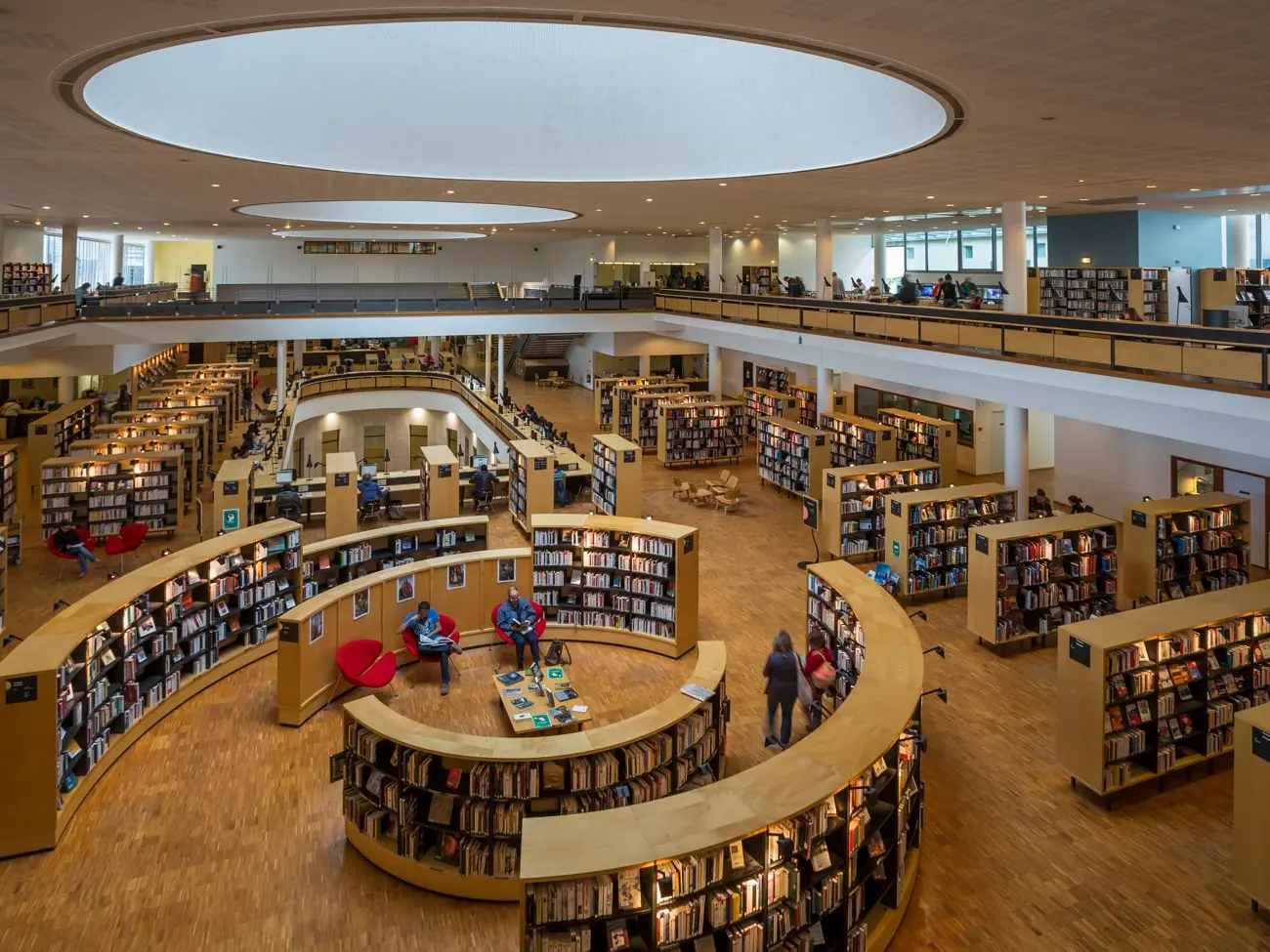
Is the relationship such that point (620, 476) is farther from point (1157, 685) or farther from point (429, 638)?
point (1157, 685)

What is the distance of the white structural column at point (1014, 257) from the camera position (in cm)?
1526

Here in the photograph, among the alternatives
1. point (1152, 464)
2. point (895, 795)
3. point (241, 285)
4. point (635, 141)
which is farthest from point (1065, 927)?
point (241, 285)

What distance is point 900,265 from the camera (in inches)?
1240

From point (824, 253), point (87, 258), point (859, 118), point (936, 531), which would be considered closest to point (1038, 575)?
point (936, 531)

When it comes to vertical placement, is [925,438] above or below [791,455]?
above

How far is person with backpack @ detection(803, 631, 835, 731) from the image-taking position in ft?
24.6

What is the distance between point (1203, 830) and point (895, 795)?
9.96 ft

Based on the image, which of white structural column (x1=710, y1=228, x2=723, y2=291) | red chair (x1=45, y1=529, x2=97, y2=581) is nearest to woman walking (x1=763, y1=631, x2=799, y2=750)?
red chair (x1=45, y1=529, x2=97, y2=581)

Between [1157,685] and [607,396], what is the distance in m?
18.5

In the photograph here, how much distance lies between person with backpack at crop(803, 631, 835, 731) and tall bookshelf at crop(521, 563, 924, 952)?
1772 millimetres

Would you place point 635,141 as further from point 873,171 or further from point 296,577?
point 296,577

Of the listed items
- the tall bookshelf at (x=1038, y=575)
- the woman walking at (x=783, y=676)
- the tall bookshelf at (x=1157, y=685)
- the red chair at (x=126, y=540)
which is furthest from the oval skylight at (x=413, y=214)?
the tall bookshelf at (x=1157, y=685)

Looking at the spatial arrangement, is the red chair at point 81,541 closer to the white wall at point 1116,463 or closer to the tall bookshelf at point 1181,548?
the tall bookshelf at point 1181,548

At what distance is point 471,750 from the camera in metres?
5.76
